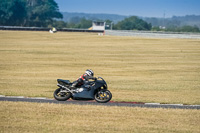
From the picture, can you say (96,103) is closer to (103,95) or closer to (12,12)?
(103,95)

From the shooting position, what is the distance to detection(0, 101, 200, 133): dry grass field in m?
11.5

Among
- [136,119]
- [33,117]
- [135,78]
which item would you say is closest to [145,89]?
[135,78]

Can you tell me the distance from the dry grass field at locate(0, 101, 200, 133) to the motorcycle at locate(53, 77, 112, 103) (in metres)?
0.78

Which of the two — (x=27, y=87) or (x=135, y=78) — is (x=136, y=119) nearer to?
(x=27, y=87)

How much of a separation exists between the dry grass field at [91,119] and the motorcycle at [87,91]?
780 mm

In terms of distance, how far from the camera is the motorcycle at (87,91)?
49.9 feet

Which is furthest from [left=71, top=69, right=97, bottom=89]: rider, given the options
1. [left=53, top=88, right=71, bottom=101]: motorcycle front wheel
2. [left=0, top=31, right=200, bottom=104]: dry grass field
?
[left=0, top=31, right=200, bottom=104]: dry grass field

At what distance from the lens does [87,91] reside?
49.9 ft

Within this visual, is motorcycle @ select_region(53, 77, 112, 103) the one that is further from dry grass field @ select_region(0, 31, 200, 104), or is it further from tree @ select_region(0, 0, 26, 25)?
tree @ select_region(0, 0, 26, 25)

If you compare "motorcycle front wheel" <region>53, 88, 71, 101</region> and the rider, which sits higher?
the rider

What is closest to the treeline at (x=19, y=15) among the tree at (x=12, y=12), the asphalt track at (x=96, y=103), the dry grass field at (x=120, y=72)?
the tree at (x=12, y=12)

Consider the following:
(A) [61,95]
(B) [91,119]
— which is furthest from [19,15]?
(B) [91,119]

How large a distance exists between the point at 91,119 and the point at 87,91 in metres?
2.68

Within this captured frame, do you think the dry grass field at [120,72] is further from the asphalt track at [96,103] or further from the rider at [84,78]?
the rider at [84,78]
